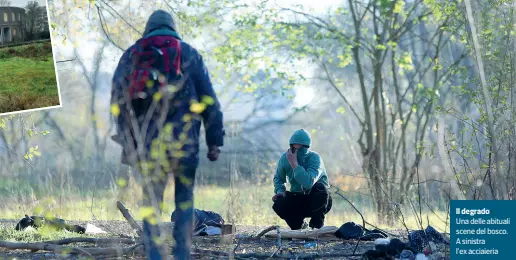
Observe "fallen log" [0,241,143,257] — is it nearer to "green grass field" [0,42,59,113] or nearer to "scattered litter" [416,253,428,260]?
"scattered litter" [416,253,428,260]

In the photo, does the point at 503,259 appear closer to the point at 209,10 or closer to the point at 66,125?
the point at 209,10

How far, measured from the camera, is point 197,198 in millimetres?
14734

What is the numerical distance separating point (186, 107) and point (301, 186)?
331 centimetres

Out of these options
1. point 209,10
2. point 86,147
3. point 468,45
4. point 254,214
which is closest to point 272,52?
point 209,10

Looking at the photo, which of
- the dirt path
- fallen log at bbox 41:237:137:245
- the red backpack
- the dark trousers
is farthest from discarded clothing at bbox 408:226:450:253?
the red backpack

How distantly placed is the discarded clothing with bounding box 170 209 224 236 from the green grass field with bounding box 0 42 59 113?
6.43 feet

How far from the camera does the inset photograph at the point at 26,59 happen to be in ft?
30.6

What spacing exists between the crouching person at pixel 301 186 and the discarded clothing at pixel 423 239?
4.63ft

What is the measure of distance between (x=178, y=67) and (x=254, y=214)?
766cm

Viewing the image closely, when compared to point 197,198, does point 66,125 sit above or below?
above

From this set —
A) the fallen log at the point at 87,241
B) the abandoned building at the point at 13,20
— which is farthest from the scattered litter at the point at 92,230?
the abandoned building at the point at 13,20

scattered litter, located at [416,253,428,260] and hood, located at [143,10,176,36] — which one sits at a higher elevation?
hood, located at [143,10,176,36]

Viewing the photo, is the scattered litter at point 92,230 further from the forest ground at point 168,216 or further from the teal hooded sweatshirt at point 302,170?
the teal hooded sweatshirt at point 302,170

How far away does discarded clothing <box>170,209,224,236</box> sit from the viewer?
28.4ft
